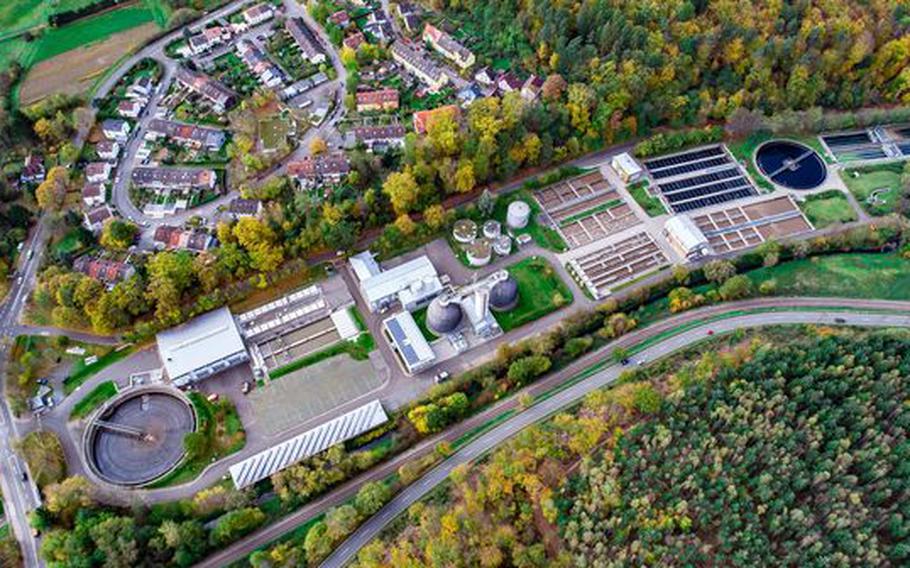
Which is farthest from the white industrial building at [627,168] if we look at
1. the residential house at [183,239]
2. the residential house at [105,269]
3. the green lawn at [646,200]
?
the residential house at [105,269]

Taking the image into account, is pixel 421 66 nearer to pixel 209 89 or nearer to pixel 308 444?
pixel 209 89

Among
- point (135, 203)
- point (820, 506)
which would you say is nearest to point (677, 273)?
point (820, 506)

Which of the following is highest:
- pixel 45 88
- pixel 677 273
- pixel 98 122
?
pixel 45 88

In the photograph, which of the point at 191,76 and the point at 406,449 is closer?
the point at 406,449

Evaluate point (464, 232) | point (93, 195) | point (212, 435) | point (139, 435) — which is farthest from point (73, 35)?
point (212, 435)

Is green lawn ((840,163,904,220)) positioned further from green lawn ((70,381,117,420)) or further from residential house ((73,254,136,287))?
green lawn ((70,381,117,420))

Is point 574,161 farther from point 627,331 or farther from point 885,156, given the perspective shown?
point 885,156

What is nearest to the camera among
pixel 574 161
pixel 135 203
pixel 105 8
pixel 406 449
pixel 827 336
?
pixel 406 449
